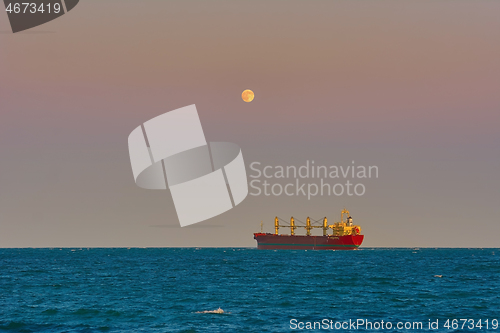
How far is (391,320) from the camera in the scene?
44.5 metres

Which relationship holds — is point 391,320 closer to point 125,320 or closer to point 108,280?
point 125,320

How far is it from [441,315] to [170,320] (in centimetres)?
2242

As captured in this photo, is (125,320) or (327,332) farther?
(125,320)

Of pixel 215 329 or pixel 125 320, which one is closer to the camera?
pixel 215 329

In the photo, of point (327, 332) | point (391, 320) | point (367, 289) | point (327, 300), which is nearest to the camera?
point (327, 332)

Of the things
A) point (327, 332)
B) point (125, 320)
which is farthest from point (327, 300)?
point (125, 320)

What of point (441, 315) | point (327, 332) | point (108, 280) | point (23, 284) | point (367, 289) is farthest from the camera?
point (108, 280)

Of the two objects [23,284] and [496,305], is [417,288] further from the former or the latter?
[23,284]

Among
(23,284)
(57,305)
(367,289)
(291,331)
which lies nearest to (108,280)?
(23,284)

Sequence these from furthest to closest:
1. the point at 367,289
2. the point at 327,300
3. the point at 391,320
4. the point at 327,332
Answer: the point at 367,289, the point at 327,300, the point at 391,320, the point at 327,332

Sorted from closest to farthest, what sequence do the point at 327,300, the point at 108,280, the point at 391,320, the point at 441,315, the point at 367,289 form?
the point at 391,320 → the point at 441,315 → the point at 327,300 → the point at 367,289 → the point at 108,280

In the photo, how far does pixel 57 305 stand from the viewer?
2112 inches

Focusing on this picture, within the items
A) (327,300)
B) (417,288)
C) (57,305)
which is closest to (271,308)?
(327,300)

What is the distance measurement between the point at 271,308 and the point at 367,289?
21.0 metres
